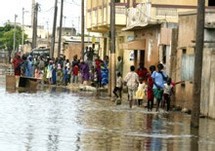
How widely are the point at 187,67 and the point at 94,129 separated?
27.3 feet

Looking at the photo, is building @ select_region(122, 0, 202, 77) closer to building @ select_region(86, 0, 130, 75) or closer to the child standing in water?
building @ select_region(86, 0, 130, 75)

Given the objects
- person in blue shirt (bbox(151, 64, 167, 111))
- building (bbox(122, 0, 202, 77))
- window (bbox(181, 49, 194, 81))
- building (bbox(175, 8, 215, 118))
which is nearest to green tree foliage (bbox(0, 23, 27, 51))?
building (bbox(122, 0, 202, 77))

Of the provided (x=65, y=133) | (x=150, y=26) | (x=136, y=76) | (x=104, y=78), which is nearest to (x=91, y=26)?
(x=104, y=78)

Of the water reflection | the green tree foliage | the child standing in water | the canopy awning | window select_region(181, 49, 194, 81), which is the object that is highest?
the green tree foliage

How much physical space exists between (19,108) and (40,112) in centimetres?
152

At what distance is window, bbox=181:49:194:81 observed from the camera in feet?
80.5

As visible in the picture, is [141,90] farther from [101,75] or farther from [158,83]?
[101,75]

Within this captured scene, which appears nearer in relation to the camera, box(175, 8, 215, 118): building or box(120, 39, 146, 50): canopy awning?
box(175, 8, 215, 118): building

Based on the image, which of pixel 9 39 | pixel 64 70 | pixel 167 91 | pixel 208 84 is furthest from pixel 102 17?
pixel 9 39

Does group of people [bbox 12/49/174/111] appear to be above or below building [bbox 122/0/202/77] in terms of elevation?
below

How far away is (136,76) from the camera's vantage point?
85.1 feet

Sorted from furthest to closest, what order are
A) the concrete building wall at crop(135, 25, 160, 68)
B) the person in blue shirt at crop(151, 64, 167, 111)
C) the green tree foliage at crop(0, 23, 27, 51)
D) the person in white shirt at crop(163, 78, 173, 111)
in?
the green tree foliage at crop(0, 23, 27, 51) → the concrete building wall at crop(135, 25, 160, 68) → the person in white shirt at crop(163, 78, 173, 111) → the person in blue shirt at crop(151, 64, 167, 111)

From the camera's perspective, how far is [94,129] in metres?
17.2

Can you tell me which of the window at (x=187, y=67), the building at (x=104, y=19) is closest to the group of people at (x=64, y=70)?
the building at (x=104, y=19)
